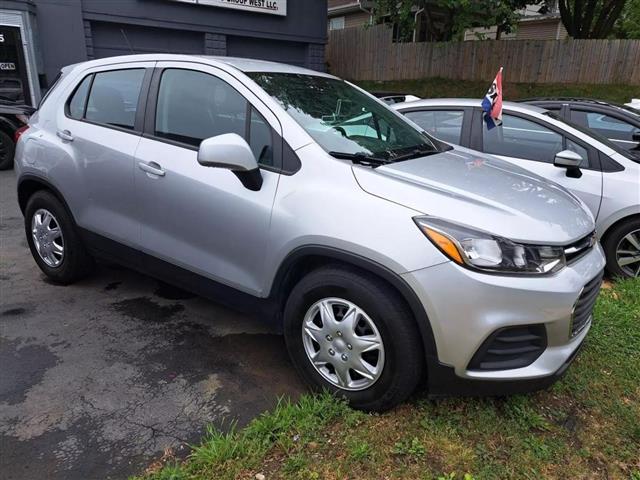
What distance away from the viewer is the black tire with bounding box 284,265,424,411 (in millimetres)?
2320

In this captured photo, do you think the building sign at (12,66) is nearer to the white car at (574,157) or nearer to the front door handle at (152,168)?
the front door handle at (152,168)

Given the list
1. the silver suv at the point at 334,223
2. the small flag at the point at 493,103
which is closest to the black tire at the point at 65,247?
the silver suv at the point at 334,223

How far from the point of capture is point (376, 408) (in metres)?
2.53

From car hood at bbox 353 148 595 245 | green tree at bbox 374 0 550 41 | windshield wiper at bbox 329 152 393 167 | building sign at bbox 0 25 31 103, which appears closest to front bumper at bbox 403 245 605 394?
car hood at bbox 353 148 595 245

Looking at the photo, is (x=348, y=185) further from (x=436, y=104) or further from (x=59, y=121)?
(x=436, y=104)

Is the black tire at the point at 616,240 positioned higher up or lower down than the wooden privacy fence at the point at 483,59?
lower down

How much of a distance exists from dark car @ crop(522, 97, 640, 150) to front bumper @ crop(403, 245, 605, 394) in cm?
380

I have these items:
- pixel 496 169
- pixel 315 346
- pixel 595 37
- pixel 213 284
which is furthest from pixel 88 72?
pixel 595 37

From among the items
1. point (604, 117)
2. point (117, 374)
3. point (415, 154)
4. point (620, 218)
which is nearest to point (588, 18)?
point (604, 117)

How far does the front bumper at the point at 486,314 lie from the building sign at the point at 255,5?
1386 centimetres

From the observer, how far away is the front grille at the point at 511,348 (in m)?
2.23

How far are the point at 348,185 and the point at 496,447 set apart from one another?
→ 1439 mm

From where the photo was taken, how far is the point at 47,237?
404 centimetres

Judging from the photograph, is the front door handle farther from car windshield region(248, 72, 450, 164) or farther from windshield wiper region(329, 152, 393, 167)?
windshield wiper region(329, 152, 393, 167)
